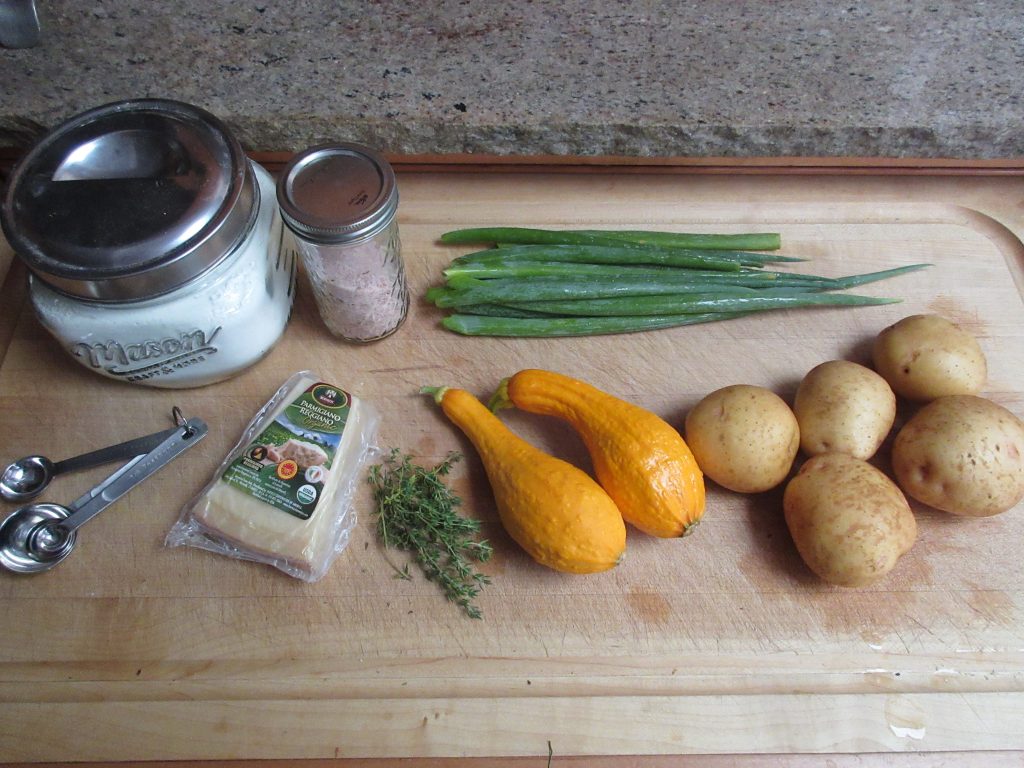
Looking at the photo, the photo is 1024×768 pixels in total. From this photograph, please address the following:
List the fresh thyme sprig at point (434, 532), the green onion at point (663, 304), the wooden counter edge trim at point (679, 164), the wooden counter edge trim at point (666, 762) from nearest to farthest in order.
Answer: the wooden counter edge trim at point (666, 762) → the fresh thyme sprig at point (434, 532) → the green onion at point (663, 304) → the wooden counter edge trim at point (679, 164)

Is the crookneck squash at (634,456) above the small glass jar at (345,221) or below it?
below

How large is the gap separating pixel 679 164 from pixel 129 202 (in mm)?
1147

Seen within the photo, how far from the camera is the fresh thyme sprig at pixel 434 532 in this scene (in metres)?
1.26

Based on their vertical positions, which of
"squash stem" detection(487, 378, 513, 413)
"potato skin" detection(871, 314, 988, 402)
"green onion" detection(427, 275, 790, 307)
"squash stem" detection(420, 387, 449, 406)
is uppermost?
"potato skin" detection(871, 314, 988, 402)

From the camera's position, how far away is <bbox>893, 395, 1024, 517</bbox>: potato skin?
4.02 ft

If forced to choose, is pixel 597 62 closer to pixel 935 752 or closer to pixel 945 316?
pixel 945 316

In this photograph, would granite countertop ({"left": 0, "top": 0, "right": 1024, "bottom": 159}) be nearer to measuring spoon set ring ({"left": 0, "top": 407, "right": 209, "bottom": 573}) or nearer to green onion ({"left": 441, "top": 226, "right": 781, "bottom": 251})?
green onion ({"left": 441, "top": 226, "right": 781, "bottom": 251})

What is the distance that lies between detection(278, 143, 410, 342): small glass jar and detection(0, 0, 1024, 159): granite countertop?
15.1 inches

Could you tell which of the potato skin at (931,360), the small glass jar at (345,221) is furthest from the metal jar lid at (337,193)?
the potato skin at (931,360)

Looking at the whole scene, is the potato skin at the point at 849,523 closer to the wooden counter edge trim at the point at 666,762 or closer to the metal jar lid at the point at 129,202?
the wooden counter edge trim at the point at 666,762

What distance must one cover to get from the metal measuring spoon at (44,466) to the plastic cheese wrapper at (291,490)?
16cm

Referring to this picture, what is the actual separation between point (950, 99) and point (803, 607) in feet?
3.91

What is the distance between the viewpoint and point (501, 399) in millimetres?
1392

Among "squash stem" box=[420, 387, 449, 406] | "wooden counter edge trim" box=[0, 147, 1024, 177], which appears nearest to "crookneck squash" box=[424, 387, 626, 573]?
"squash stem" box=[420, 387, 449, 406]
